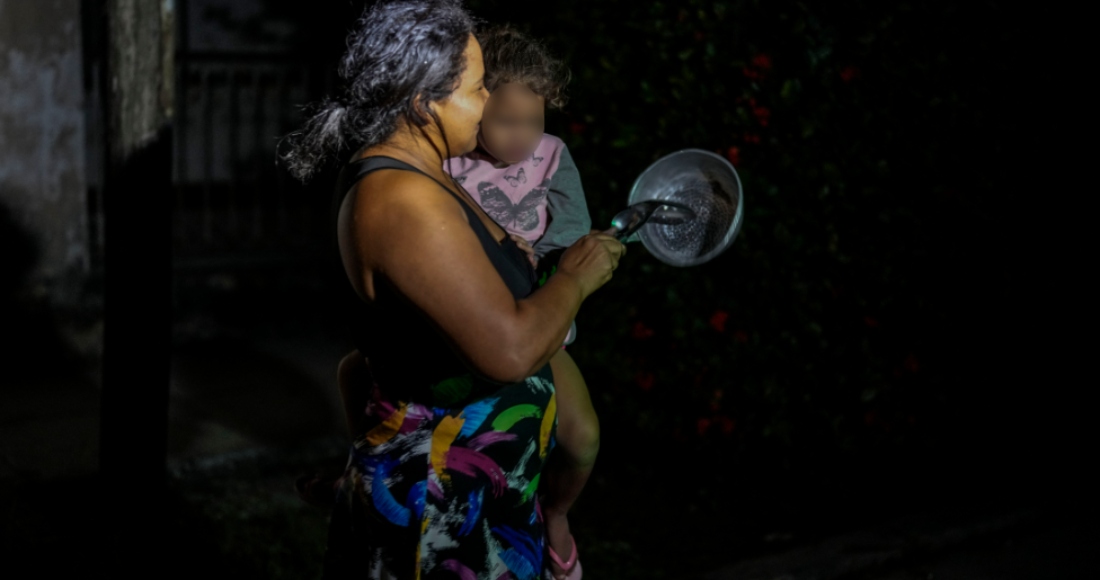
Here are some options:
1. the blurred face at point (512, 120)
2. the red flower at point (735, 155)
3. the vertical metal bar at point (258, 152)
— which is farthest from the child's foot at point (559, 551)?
the vertical metal bar at point (258, 152)

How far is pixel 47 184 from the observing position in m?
6.37

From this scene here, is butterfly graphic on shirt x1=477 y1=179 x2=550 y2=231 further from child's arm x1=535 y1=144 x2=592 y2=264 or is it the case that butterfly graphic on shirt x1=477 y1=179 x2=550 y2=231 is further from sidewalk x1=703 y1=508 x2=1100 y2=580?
sidewalk x1=703 y1=508 x2=1100 y2=580

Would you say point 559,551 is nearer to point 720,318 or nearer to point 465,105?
point 465,105

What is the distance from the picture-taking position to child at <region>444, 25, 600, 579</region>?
8.36 feet

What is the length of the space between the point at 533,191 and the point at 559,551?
0.96 meters

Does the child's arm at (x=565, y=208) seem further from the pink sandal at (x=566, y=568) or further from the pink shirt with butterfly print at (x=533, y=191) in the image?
the pink sandal at (x=566, y=568)

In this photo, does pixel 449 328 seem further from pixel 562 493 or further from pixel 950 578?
pixel 950 578

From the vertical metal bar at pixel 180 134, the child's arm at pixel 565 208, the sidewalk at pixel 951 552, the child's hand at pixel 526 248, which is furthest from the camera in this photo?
the vertical metal bar at pixel 180 134

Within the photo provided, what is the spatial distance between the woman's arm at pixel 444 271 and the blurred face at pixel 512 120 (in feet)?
2.13

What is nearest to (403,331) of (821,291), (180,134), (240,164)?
(821,291)

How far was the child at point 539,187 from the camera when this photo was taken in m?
2.55

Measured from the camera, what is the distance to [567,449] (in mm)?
2762

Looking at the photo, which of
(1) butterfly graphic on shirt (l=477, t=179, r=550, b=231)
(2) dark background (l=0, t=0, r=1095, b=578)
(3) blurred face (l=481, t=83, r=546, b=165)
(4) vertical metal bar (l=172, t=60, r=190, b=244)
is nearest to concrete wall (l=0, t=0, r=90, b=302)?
(4) vertical metal bar (l=172, t=60, r=190, b=244)

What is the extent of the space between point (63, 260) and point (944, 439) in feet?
16.5
